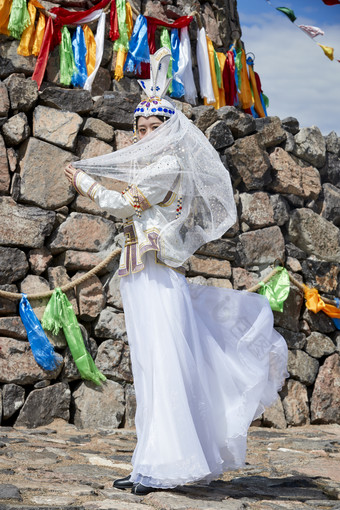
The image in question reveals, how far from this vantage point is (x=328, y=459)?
385 cm

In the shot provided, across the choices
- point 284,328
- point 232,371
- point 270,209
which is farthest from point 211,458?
point 270,209

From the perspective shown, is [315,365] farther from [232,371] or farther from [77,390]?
[232,371]

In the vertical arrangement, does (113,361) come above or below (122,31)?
below

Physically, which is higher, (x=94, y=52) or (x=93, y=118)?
(x=94, y=52)

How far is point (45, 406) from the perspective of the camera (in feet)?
15.1

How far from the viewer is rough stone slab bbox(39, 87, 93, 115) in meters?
5.17

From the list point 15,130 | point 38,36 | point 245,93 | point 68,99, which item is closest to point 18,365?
point 15,130

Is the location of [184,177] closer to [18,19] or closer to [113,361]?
[113,361]

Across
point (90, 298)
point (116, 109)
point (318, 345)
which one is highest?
point (116, 109)

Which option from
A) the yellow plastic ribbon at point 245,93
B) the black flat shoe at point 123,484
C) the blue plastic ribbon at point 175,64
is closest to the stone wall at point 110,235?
the blue plastic ribbon at point 175,64

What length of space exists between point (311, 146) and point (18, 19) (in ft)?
9.25

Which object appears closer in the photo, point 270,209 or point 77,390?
point 77,390

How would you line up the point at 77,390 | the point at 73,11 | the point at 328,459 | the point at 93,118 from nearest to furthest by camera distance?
the point at 328,459 < the point at 77,390 < the point at 93,118 < the point at 73,11

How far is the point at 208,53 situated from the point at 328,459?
4078mm
